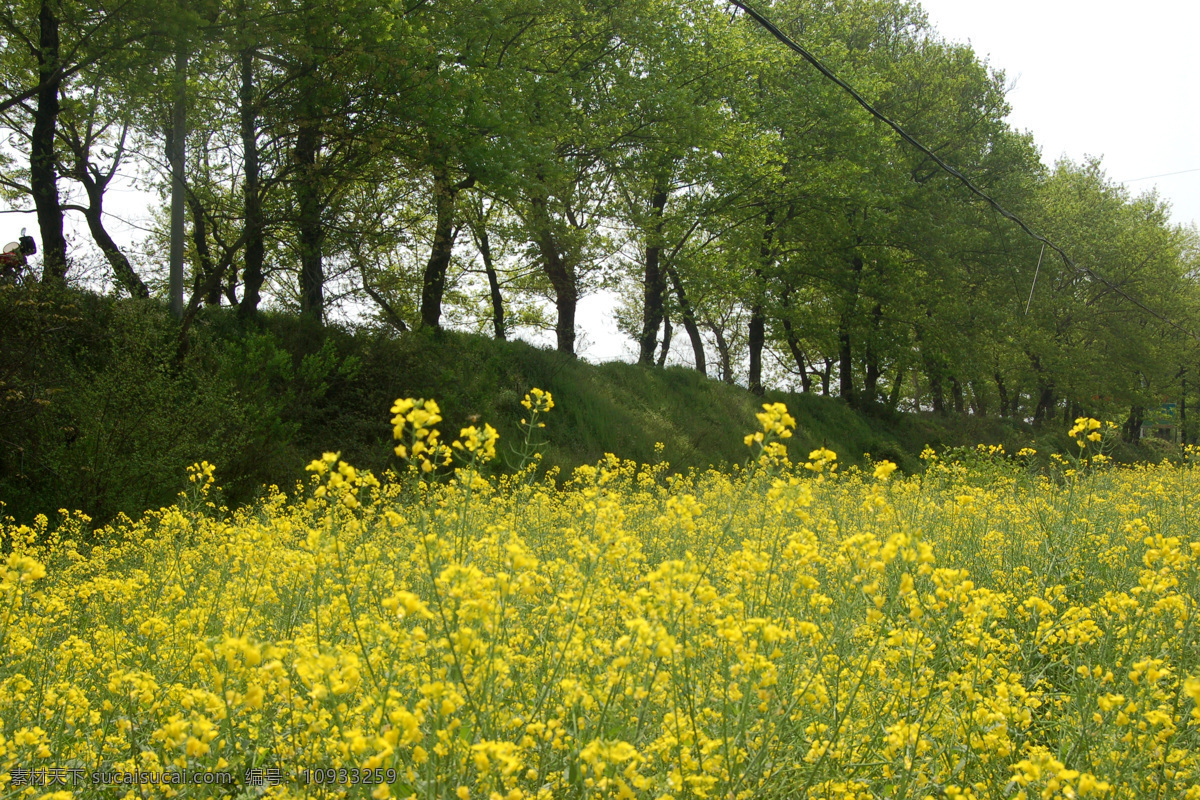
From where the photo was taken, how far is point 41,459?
6.81 metres

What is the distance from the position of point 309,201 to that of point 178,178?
1491 millimetres

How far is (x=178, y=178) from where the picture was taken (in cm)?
852

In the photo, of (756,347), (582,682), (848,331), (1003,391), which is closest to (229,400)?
(582,682)

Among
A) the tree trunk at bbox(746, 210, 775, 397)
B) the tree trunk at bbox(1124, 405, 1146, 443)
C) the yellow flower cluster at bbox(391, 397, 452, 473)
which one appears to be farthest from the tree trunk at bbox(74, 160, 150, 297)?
the tree trunk at bbox(1124, 405, 1146, 443)

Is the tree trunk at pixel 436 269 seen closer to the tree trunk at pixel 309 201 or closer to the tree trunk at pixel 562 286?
the tree trunk at pixel 309 201

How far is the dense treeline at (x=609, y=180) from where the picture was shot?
924 centimetres

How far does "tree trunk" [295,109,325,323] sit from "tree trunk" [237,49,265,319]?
0.50 metres

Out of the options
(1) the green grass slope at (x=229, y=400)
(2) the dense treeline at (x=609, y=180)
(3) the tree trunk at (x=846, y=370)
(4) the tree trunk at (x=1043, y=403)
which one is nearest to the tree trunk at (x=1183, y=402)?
(2) the dense treeline at (x=609, y=180)

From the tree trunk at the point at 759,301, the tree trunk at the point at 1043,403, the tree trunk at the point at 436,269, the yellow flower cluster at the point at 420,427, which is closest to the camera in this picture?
the yellow flower cluster at the point at 420,427

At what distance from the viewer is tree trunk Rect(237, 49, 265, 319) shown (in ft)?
30.2

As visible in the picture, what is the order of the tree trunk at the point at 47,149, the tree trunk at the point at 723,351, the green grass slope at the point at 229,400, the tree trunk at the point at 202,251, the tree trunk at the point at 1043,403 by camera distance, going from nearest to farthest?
the green grass slope at the point at 229,400 < the tree trunk at the point at 47,149 < the tree trunk at the point at 202,251 < the tree trunk at the point at 1043,403 < the tree trunk at the point at 723,351

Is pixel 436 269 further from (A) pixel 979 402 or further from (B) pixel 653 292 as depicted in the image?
(A) pixel 979 402

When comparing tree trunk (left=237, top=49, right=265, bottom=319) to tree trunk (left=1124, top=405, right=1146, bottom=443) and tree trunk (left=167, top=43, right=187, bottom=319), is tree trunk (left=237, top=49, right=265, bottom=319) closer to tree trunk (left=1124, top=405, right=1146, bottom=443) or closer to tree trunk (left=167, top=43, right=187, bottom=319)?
tree trunk (left=167, top=43, right=187, bottom=319)

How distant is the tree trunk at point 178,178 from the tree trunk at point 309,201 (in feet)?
4.19
